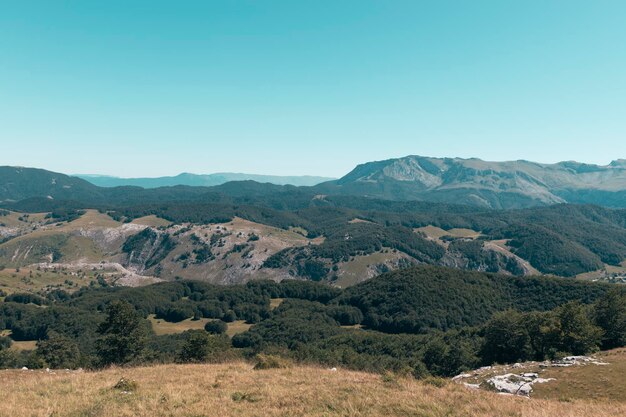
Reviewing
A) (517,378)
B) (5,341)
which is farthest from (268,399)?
(5,341)

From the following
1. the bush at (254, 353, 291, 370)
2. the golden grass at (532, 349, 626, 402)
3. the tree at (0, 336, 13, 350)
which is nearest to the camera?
the bush at (254, 353, 291, 370)

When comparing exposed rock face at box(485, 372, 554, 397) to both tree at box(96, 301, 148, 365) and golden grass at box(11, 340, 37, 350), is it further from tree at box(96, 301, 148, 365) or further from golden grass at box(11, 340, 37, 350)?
golden grass at box(11, 340, 37, 350)

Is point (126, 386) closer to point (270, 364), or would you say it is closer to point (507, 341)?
point (270, 364)

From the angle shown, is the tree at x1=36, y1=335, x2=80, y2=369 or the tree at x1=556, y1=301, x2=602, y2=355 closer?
the tree at x1=556, y1=301, x2=602, y2=355

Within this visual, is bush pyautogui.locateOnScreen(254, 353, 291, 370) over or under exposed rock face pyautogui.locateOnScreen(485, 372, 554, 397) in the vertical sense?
over

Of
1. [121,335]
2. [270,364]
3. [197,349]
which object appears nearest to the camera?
[270,364]

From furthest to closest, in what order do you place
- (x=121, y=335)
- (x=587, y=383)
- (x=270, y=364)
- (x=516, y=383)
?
(x=121, y=335) → (x=587, y=383) → (x=516, y=383) → (x=270, y=364)

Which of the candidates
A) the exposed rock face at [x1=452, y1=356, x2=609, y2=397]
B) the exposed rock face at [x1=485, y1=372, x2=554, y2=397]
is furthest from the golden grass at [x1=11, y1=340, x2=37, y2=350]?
the exposed rock face at [x1=485, y1=372, x2=554, y2=397]

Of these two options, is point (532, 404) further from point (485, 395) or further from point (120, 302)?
point (120, 302)
